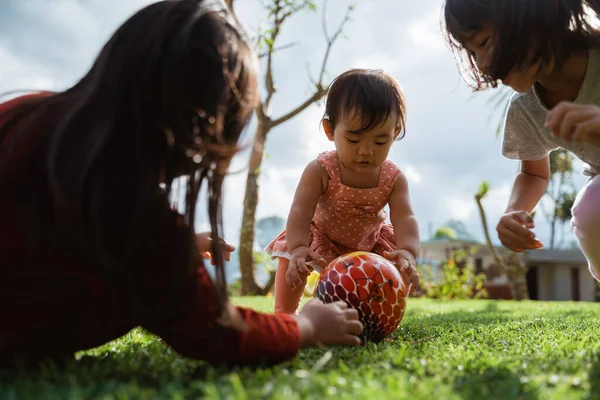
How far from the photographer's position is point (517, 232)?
2.22 meters

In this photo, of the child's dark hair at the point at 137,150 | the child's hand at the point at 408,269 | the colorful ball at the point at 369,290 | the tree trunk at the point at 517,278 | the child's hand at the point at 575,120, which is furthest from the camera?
the tree trunk at the point at 517,278

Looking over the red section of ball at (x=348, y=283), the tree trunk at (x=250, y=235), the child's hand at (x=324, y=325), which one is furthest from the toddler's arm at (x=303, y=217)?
the tree trunk at (x=250, y=235)

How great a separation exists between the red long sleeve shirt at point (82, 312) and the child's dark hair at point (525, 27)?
134cm

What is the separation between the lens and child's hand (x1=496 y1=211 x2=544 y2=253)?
7.21 ft

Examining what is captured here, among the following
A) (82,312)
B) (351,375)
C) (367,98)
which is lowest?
(351,375)

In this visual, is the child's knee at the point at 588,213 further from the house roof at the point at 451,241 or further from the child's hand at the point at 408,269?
the house roof at the point at 451,241

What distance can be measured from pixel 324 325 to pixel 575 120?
1.04 meters

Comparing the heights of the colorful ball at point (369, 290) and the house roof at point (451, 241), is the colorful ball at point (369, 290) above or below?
above

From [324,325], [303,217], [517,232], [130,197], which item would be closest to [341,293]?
[324,325]

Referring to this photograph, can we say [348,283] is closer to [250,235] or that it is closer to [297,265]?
[297,265]

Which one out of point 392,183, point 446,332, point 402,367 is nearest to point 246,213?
point 392,183

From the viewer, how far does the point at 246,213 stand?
11.5 m

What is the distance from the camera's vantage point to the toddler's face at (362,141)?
321 centimetres

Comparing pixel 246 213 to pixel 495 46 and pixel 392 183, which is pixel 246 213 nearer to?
pixel 392 183
